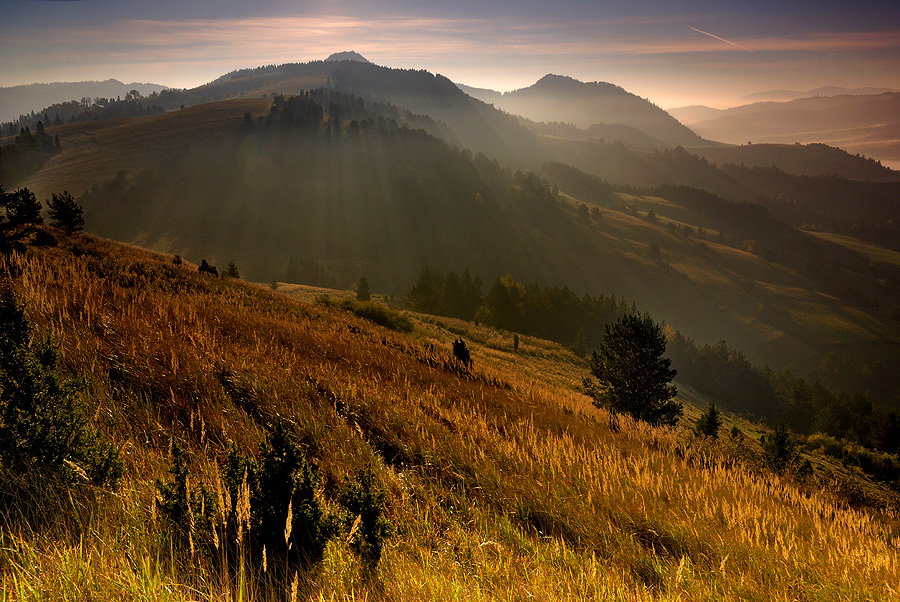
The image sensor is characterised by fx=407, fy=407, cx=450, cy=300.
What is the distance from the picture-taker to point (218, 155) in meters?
162

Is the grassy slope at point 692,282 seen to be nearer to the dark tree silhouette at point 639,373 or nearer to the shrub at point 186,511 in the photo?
the dark tree silhouette at point 639,373

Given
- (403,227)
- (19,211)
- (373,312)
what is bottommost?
(373,312)

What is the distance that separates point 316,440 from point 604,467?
8.71 ft

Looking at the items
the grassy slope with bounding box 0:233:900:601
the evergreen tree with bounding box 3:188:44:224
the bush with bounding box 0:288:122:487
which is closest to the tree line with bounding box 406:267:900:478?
the evergreen tree with bounding box 3:188:44:224

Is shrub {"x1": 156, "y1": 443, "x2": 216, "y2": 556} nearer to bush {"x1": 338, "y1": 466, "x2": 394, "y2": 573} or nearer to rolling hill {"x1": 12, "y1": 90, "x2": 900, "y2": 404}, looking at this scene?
bush {"x1": 338, "y1": 466, "x2": 394, "y2": 573}

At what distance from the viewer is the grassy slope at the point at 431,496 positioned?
1947 mm

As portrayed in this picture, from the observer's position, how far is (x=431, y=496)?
3.04m

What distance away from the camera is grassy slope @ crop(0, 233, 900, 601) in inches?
76.7

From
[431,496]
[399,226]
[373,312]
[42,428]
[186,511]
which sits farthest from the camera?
[399,226]

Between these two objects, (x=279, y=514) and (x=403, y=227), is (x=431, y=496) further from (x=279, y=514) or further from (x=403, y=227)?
(x=403, y=227)

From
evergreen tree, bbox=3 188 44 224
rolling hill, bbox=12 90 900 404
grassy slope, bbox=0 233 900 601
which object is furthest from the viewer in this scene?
rolling hill, bbox=12 90 900 404

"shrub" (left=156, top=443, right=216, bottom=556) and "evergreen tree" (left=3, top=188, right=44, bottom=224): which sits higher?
"evergreen tree" (left=3, top=188, right=44, bottom=224)

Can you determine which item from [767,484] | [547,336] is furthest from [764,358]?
[767,484]

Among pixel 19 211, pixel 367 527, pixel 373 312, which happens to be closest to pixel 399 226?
pixel 373 312
